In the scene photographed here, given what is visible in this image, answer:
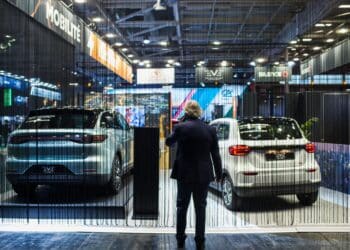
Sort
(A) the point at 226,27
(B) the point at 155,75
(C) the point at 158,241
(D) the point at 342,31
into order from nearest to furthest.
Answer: (C) the point at 158,241, (B) the point at 155,75, (D) the point at 342,31, (A) the point at 226,27

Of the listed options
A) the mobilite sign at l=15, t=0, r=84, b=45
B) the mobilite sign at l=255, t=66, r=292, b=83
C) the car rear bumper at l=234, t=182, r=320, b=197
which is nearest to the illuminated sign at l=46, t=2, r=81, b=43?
the mobilite sign at l=15, t=0, r=84, b=45

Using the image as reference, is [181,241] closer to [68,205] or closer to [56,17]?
[68,205]

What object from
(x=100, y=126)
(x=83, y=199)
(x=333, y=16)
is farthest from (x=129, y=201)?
(x=333, y=16)

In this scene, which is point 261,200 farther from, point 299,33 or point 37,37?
point 37,37

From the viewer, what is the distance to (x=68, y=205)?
5.52m

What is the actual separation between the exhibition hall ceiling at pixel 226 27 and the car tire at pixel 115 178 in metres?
1.77

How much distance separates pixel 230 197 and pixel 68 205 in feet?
7.57

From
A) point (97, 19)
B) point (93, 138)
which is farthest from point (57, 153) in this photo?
point (97, 19)

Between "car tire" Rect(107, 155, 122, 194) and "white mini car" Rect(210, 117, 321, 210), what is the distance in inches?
66.9

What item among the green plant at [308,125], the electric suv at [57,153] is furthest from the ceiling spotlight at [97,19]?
the green plant at [308,125]

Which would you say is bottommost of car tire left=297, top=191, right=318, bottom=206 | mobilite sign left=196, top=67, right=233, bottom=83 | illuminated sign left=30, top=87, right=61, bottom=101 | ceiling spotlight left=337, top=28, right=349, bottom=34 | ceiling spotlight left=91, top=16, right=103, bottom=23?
car tire left=297, top=191, right=318, bottom=206

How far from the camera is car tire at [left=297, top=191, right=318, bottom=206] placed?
6142 millimetres

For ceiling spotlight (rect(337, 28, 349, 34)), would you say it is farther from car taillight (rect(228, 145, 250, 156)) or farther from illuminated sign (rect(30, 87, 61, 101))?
illuminated sign (rect(30, 87, 61, 101))

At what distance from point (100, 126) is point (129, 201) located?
1.21m
